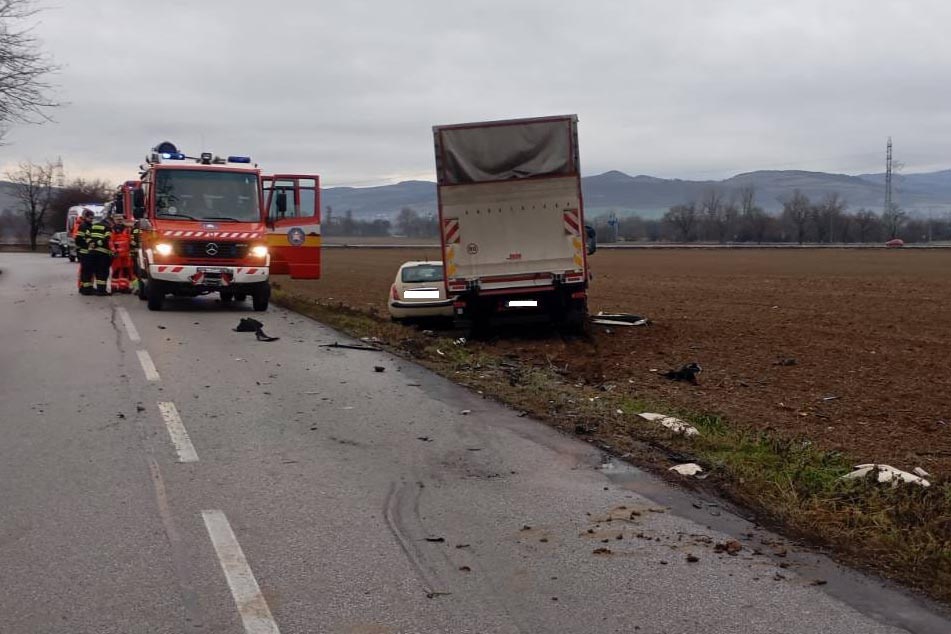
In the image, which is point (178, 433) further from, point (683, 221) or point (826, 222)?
point (683, 221)

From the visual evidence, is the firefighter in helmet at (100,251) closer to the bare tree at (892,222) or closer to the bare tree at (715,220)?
the bare tree at (715,220)

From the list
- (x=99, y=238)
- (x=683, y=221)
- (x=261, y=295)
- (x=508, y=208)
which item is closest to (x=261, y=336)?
(x=508, y=208)

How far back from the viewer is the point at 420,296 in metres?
16.2

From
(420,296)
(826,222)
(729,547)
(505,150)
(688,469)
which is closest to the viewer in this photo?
(729,547)

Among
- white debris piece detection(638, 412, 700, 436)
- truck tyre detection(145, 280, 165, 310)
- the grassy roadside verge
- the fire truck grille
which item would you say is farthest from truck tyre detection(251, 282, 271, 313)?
white debris piece detection(638, 412, 700, 436)

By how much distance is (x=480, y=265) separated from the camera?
578 inches

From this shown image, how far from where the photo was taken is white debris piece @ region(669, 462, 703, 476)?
6.53m

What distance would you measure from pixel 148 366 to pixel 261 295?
287 inches

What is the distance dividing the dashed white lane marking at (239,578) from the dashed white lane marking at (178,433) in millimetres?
1447

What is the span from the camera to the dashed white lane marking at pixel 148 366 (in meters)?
10.2

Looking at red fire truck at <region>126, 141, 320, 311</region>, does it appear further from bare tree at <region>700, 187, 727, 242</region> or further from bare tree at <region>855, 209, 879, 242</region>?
bare tree at <region>855, 209, 879, 242</region>

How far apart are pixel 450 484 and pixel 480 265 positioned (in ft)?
28.4

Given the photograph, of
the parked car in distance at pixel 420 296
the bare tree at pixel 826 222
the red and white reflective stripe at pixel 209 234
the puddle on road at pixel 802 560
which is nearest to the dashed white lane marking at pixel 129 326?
the red and white reflective stripe at pixel 209 234

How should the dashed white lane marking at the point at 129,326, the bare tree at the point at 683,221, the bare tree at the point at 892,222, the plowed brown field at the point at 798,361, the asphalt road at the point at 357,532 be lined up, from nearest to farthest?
the asphalt road at the point at 357,532, the plowed brown field at the point at 798,361, the dashed white lane marking at the point at 129,326, the bare tree at the point at 892,222, the bare tree at the point at 683,221
